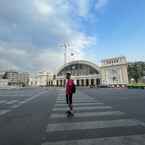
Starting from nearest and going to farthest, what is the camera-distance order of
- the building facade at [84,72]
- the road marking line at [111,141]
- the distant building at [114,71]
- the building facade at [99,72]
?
the road marking line at [111,141]
the distant building at [114,71]
the building facade at [99,72]
the building facade at [84,72]

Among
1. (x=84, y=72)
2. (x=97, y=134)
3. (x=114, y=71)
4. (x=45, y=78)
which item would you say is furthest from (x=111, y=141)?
(x=45, y=78)

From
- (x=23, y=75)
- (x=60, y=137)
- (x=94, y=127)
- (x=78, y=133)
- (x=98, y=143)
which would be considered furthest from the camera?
(x=23, y=75)

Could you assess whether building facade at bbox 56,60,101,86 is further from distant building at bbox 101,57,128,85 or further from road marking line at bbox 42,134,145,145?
road marking line at bbox 42,134,145,145

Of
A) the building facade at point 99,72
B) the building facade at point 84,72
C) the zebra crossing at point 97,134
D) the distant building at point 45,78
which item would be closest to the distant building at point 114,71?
the building facade at point 99,72

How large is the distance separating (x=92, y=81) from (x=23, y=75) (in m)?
97.9

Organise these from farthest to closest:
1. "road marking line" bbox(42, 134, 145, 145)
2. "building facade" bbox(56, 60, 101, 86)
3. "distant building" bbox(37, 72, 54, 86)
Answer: "distant building" bbox(37, 72, 54, 86) < "building facade" bbox(56, 60, 101, 86) < "road marking line" bbox(42, 134, 145, 145)

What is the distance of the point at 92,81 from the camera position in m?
116

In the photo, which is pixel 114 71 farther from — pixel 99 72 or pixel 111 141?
pixel 111 141

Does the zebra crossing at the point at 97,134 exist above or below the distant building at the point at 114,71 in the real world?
below

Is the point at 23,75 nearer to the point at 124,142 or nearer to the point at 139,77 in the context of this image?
the point at 139,77

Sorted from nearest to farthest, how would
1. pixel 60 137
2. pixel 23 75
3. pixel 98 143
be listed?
pixel 98 143, pixel 60 137, pixel 23 75

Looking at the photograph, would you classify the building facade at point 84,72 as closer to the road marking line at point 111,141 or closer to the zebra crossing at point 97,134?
the zebra crossing at point 97,134

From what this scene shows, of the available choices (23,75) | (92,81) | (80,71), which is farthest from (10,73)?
(92,81)

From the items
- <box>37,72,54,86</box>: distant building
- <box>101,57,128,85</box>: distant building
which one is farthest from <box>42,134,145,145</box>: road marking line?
<box>37,72,54,86</box>: distant building
